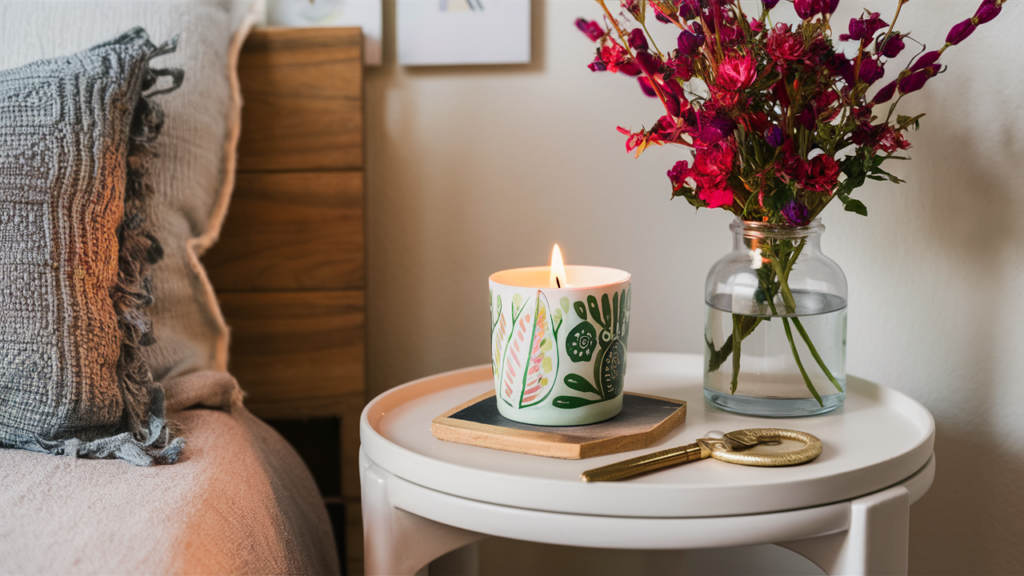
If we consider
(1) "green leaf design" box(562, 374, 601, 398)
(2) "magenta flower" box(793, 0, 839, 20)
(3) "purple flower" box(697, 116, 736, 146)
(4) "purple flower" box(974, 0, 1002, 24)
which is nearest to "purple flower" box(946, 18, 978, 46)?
(4) "purple flower" box(974, 0, 1002, 24)

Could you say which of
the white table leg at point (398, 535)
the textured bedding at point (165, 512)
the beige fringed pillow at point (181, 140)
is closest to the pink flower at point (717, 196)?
the white table leg at point (398, 535)

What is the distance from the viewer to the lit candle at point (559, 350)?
0.58 meters

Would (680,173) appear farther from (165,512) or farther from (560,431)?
(165,512)

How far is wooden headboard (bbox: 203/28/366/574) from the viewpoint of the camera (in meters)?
0.96

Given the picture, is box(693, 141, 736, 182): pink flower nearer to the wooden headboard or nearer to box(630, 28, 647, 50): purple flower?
box(630, 28, 647, 50): purple flower

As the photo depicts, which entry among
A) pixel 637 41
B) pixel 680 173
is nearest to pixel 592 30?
pixel 637 41

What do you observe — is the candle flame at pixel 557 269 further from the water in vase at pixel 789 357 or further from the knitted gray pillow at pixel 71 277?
the knitted gray pillow at pixel 71 277

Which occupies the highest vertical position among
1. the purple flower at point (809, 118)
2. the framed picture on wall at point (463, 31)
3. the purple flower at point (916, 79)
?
the framed picture on wall at point (463, 31)

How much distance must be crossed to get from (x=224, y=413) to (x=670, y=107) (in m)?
0.57

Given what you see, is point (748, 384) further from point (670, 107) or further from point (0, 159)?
point (0, 159)

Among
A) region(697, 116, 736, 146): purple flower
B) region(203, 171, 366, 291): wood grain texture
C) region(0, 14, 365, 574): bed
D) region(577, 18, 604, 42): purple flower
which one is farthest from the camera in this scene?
region(203, 171, 366, 291): wood grain texture

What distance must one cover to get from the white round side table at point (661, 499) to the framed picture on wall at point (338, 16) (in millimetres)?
568

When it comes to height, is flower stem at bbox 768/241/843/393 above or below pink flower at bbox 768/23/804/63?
below

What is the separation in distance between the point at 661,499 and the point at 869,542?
16cm
